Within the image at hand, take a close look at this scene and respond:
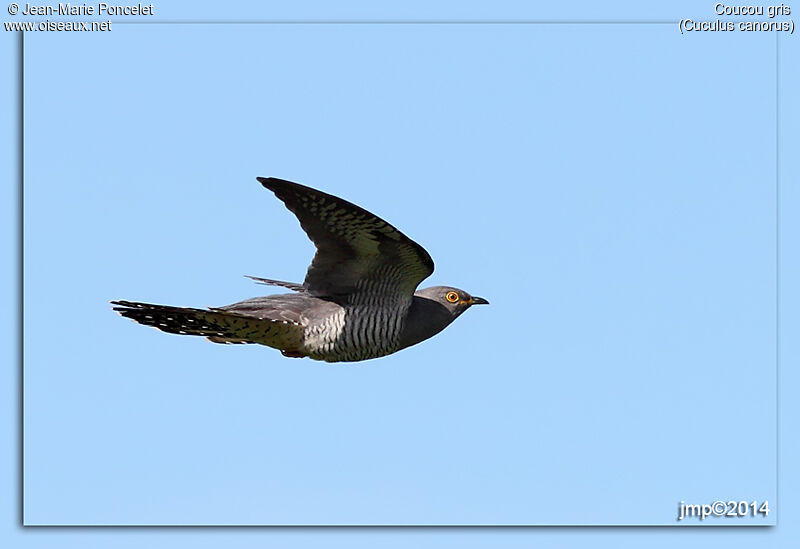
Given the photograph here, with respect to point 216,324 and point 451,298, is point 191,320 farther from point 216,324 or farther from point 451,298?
point 451,298

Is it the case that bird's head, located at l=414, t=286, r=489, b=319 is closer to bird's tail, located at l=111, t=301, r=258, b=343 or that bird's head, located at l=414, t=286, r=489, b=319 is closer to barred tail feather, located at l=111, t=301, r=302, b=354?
barred tail feather, located at l=111, t=301, r=302, b=354

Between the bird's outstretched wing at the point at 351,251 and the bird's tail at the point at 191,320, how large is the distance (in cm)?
63

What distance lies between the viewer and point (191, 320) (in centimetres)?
858

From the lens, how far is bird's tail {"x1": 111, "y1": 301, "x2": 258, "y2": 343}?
332 inches

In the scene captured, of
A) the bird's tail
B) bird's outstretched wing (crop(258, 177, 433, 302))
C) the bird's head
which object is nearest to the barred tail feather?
the bird's tail

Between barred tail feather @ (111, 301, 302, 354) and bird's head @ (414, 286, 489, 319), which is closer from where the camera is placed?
barred tail feather @ (111, 301, 302, 354)

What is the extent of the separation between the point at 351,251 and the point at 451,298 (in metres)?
1.30

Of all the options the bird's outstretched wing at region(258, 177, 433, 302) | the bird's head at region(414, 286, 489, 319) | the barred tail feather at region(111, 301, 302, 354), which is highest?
the bird's outstretched wing at region(258, 177, 433, 302)

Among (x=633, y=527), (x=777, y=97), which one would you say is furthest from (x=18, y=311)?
(x=777, y=97)

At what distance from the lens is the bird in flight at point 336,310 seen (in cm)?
835

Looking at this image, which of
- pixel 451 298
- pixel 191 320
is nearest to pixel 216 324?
pixel 191 320

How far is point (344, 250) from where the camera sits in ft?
27.6

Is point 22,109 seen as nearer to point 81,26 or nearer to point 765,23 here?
point 81,26

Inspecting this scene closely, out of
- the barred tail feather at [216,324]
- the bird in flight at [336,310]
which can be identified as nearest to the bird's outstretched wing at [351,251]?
the bird in flight at [336,310]
